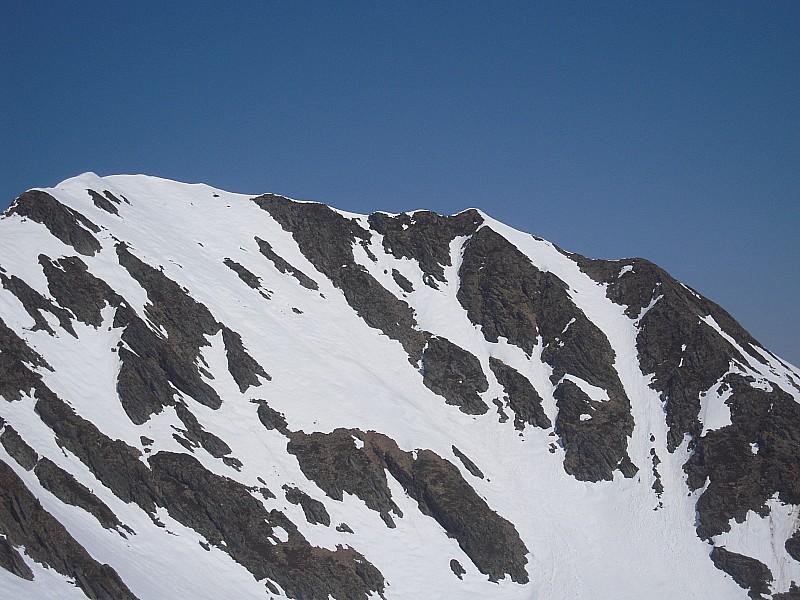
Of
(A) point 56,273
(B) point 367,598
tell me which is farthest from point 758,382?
(A) point 56,273

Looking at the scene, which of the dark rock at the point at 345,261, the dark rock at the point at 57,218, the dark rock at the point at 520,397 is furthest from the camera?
the dark rock at the point at 345,261

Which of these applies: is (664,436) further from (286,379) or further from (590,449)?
(286,379)

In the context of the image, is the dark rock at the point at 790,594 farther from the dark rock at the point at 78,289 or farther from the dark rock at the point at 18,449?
the dark rock at the point at 78,289

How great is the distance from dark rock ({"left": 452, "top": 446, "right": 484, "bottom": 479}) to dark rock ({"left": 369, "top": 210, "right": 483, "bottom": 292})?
104 feet

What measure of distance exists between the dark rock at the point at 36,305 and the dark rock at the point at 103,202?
882 inches

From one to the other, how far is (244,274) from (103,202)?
17142 millimetres

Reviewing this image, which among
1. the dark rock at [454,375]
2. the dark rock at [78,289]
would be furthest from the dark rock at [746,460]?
the dark rock at [78,289]

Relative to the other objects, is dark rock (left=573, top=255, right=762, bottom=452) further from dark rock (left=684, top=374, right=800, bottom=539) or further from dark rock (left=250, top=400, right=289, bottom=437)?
dark rock (left=250, top=400, right=289, bottom=437)

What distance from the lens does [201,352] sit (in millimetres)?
73312

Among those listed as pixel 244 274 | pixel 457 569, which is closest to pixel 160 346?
pixel 244 274

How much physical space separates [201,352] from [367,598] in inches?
1080

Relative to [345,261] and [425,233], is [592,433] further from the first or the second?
[425,233]

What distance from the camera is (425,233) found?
10969cm

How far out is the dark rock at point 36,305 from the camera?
209 ft
